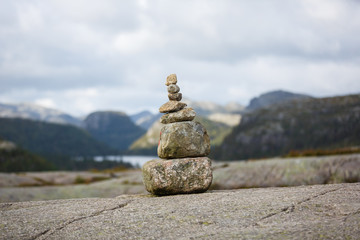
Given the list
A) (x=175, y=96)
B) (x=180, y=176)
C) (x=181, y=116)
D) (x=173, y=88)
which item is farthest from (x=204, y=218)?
(x=173, y=88)

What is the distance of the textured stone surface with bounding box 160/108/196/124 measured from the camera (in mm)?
18375

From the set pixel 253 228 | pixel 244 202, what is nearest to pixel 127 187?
pixel 244 202

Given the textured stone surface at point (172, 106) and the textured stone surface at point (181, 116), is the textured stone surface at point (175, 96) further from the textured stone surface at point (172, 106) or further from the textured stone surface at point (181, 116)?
the textured stone surface at point (181, 116)

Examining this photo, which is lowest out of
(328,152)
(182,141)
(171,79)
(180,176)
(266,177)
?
(266,177)

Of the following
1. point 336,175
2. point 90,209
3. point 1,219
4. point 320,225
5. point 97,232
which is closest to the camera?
point 320,225

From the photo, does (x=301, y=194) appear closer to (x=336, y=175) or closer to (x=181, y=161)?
(x=181, y=161)

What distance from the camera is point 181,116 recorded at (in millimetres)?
18344

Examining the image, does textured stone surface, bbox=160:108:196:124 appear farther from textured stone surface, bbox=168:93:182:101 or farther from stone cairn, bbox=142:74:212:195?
textured stone surface, bbox=168:93:182:101

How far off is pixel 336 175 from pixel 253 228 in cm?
2877

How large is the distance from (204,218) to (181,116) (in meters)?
7.99

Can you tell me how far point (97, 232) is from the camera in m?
10.5

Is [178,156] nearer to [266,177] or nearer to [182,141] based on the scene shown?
[182,141]

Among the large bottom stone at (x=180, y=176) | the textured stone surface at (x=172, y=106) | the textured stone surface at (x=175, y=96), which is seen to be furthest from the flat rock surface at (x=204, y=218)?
the textured stone surface at (x=175, y=96)

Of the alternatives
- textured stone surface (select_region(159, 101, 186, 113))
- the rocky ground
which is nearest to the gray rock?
textured stone surface (select_region(159, 101, 186, 113))
